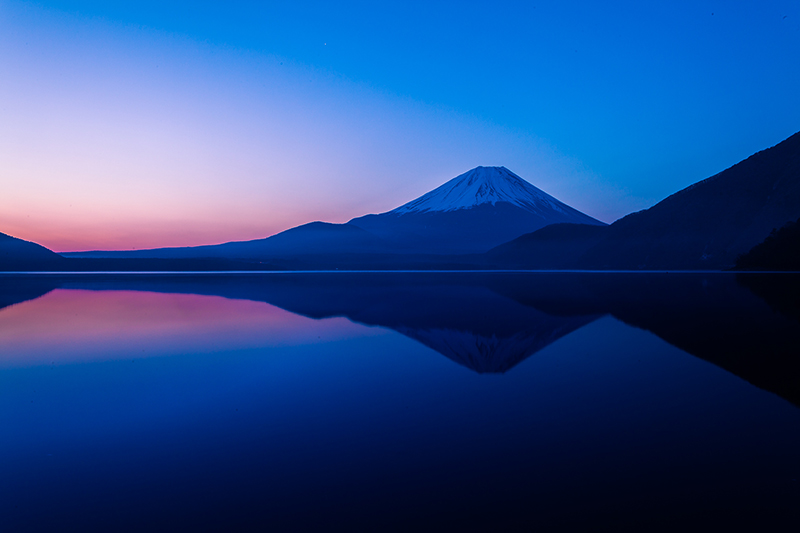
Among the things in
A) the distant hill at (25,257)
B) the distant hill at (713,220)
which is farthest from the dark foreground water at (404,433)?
the distant hill at (25,257)

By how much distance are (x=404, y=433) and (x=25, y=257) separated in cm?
16073

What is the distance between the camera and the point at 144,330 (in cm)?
1215

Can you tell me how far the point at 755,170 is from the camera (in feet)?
285

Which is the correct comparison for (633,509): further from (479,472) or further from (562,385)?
(562,385)

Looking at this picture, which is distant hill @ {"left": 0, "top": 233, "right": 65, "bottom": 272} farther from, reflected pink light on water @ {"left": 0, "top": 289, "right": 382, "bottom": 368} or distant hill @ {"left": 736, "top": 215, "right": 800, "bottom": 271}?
distant hill @ {"left": 736, "top": 215, "right": 800, "bottom": 271}

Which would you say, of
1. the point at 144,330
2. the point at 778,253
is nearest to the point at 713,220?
the point at 778,253

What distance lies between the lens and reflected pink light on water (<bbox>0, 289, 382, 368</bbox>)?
949 centimetres

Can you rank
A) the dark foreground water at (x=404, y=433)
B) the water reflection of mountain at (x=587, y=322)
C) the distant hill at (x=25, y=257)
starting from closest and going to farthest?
the dark foreground water at (x=404, y=433), the water reflection of mountain at (x=587, y=322), the distant hill at (x=25, y=257)

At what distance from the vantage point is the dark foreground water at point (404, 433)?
3.44 metres

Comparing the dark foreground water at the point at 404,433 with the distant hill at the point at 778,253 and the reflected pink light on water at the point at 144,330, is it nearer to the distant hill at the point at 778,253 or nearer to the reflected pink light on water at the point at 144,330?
the reflected pink light on water at the point at 144,330

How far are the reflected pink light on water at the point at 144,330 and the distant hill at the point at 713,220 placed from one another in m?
78.1

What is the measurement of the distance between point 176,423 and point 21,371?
15.0ft

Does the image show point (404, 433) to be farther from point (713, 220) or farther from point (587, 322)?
point (713, 220)

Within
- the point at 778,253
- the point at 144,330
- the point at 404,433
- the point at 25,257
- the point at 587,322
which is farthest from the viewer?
the point at 25,257
